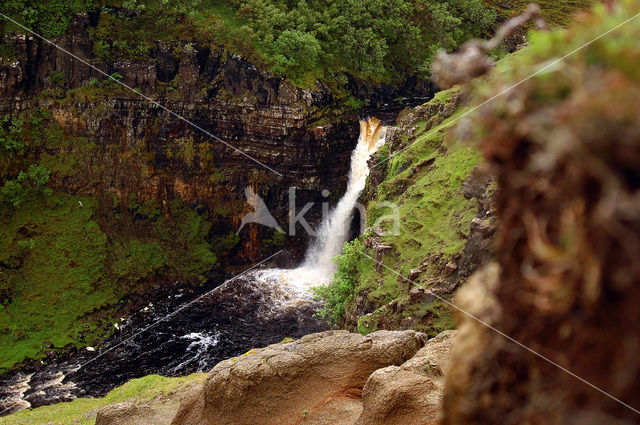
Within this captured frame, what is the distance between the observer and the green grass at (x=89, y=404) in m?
16.5

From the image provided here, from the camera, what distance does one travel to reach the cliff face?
1165 inches

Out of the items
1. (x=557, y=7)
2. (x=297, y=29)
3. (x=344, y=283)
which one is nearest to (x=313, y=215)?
(x=297, y=29)

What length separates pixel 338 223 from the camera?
30.6m

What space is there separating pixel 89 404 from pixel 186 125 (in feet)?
58.4

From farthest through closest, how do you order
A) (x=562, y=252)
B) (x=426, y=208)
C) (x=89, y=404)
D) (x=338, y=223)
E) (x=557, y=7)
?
(x=557, y=7), (x=338, y=223), (x=89, y=404), (x=426, y=208), (x=562, y=252)

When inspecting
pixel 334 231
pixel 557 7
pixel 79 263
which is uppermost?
pixel 557 7

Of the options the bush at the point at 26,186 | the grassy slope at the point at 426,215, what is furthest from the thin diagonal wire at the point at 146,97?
the grassy slope at the point at 426,215

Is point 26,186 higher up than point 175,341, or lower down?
higher up

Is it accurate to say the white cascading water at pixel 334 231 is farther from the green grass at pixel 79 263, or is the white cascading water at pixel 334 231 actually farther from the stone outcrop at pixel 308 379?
the stone outcrop at pixel 308 379

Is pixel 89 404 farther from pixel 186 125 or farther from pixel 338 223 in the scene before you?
pixel 186 125

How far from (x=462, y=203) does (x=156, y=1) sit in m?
25.6

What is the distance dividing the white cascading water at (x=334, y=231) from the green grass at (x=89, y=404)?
10967mm

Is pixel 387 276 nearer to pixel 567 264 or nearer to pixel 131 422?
pixel 131 422

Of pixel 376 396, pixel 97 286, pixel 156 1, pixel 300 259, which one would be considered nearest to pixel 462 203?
pixel 376 396
